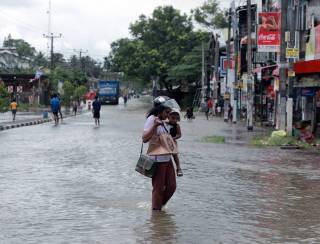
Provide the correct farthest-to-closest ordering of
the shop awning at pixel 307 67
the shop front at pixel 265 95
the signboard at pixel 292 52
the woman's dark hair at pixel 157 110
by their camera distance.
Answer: the shop front at pixel 265 95 < the signboard at pixel 292 52 < the shop awning at pixel 307 67 < the woman's dark hair at pixel 157 110

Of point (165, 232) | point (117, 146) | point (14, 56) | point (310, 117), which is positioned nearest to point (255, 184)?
point (165, 232)

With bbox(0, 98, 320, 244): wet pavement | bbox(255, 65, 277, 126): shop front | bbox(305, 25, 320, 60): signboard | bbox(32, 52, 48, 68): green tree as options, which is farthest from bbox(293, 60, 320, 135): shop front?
bbox(32, 52, 48, 68): green tree

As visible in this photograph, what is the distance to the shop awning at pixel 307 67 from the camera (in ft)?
85.5

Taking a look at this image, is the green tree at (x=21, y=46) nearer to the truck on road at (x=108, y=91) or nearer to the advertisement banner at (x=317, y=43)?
the truck on road at (x=108, y=91)

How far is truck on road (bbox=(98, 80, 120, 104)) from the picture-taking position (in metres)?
97.4

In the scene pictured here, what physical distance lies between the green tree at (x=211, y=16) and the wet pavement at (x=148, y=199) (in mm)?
70258

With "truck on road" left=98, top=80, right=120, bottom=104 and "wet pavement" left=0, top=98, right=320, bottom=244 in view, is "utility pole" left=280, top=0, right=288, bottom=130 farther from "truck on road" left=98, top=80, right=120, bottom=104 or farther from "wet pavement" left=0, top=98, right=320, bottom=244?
"truck on road" left=98, top=80, right=120, bottom=104

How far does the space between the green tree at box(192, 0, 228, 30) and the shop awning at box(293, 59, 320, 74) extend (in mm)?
62461

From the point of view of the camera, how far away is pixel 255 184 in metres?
14.8

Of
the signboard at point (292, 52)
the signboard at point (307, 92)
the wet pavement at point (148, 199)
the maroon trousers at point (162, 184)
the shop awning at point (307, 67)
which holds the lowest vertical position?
the wet pavement at point (148, 199)

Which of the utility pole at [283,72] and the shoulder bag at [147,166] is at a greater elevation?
the utility pole at [283,72]

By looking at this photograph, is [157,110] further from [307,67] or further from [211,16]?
[211,16]

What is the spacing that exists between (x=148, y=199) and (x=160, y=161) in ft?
5.49

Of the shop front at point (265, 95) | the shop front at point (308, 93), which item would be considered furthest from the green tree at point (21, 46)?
the shop front at point (308, 93)
